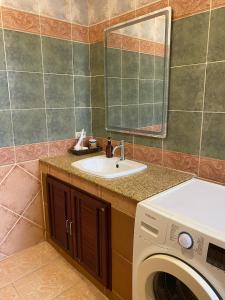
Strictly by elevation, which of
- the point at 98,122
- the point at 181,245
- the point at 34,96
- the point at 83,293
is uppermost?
the point at 34,96

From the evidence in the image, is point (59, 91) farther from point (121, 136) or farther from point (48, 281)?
point (48, 281)

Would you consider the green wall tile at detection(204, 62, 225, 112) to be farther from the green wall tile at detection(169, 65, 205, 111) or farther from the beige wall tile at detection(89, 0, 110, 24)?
the beige wall tile at detection(89, 0, 110, 24)

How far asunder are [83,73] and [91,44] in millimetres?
276

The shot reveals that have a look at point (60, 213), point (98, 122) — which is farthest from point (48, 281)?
point (98, 122)

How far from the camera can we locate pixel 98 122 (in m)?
2.24

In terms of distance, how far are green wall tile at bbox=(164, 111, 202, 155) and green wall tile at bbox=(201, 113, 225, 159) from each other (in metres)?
0.04

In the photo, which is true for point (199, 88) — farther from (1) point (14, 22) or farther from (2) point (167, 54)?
(1) point (14, 22)

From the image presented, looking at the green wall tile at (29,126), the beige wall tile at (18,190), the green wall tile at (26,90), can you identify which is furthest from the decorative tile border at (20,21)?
the beige wall tile at (18,190)

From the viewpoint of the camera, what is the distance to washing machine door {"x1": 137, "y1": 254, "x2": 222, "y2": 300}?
863mm

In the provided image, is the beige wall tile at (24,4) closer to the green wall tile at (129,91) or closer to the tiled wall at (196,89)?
the tiled wall at (196,89)

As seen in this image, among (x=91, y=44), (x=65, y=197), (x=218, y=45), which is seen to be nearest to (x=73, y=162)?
(x=65, y=197)

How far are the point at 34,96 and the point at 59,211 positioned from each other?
3.14 ft

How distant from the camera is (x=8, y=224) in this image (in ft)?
6.34

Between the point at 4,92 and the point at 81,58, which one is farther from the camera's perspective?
the point at 81,58
